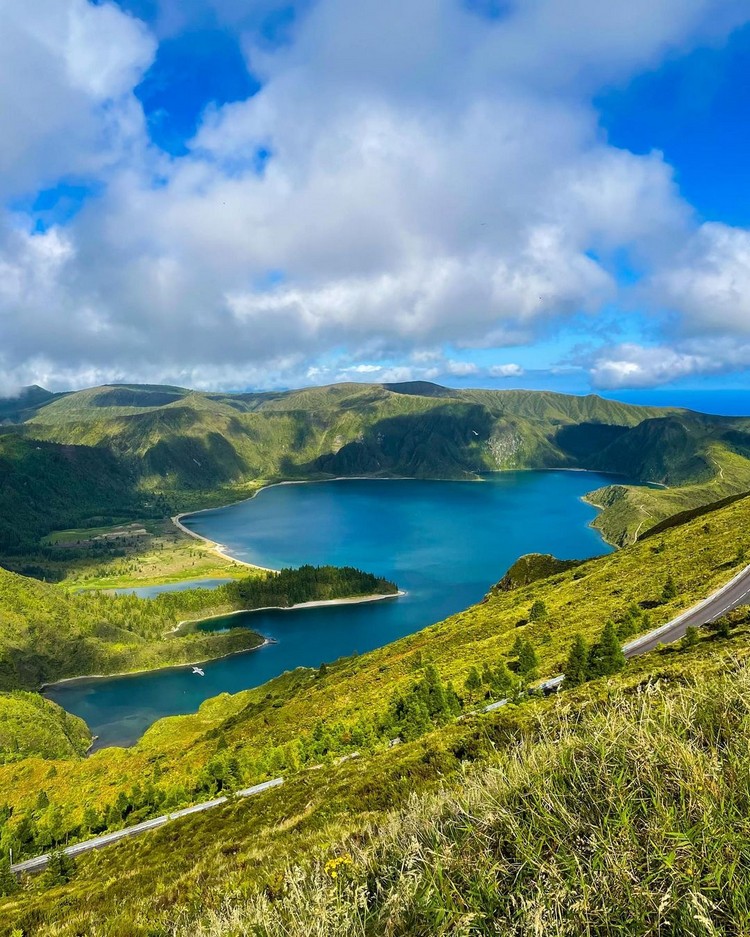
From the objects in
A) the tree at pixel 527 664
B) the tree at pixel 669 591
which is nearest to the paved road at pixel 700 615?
the tree at pixel 669 591

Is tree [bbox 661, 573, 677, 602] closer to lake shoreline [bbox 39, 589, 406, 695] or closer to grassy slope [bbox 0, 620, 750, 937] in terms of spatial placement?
grassy slope [bbox 0, 620, 750, 937]

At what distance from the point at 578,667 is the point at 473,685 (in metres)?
13.4

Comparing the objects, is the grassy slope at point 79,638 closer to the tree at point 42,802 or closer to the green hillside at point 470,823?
the tree at point 42,802

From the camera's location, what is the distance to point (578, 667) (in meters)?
42.8

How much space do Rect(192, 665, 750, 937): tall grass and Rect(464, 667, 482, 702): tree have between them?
45.9 metres

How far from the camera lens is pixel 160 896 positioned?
891 inches

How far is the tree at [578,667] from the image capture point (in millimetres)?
41938

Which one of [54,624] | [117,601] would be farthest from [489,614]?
[117,601]

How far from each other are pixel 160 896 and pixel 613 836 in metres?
24.4

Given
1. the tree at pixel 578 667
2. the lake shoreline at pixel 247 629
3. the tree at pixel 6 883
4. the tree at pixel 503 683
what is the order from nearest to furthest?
the tree at pixel 6 883, the tree at pixel 578 667, the tree at pixel 503 683, the lake shoreline at pixel 247 629

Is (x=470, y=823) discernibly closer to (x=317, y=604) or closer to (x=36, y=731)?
(x=36, y=731)

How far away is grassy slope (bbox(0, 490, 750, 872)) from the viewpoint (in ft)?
185

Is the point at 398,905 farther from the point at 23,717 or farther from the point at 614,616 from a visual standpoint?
the point at 23,717

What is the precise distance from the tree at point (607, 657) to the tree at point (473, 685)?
43.2 ft
